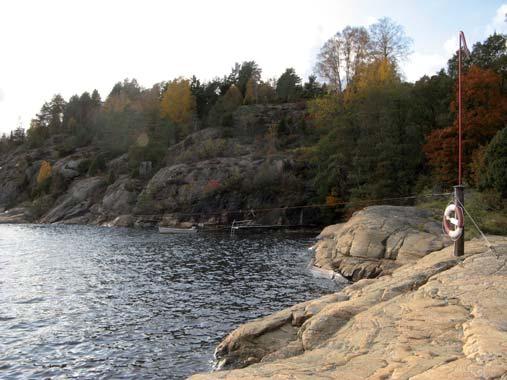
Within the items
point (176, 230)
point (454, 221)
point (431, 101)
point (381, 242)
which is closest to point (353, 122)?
point (431, 101)

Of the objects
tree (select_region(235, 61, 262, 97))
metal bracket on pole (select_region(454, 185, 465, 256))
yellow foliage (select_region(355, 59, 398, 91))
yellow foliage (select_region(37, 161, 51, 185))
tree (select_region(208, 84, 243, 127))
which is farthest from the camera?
tree (select_region(235, 61, 262, 97))

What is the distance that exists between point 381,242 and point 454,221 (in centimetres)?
843

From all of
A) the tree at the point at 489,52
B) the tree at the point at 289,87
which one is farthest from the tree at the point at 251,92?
the tree at the point at 489,52

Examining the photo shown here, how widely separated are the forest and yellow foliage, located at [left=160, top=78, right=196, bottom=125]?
23 centimetres

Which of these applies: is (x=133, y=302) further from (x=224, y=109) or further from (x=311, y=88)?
(x=311, y=88)

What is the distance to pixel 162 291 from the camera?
2002 cm

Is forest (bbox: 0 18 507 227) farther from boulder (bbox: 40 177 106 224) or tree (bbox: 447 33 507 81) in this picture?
boulder (bbox: 40 177 106 224)

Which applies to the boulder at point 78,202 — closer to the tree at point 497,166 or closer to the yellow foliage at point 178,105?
the yellow foliage at point 178,105

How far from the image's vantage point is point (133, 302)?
18.1 meters

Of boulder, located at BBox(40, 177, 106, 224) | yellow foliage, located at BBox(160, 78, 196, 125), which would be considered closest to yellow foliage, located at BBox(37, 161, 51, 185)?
boulder, located at BBox(40, 177, 106, 224)

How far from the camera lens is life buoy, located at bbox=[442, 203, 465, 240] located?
13539 millimetres

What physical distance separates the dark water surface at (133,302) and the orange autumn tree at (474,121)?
14.9 meters

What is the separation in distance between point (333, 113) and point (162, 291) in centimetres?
4261

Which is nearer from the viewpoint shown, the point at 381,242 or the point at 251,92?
the point at 381,242
